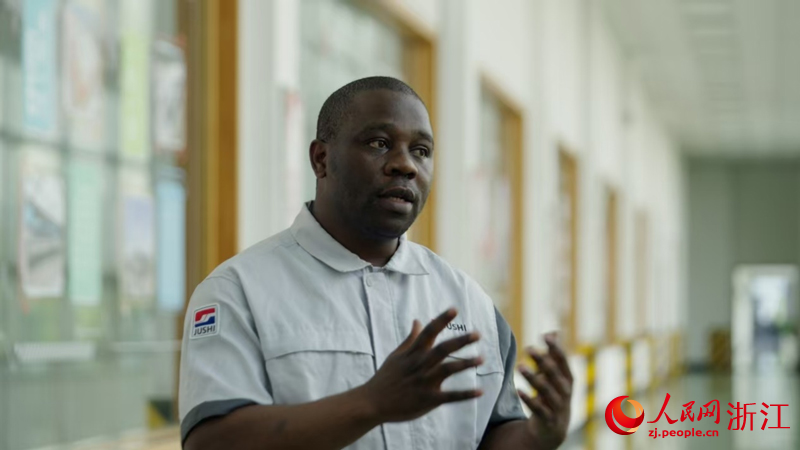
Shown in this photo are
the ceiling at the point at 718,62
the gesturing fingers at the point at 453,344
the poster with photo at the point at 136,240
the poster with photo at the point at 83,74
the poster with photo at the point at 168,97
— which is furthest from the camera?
the ceiling at the point at 718,62

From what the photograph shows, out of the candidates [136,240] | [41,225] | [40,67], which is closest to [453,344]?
[41,225]

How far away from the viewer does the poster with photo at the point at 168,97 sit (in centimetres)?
480

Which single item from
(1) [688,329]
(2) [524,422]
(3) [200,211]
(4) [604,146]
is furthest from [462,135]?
(1) [688,329]

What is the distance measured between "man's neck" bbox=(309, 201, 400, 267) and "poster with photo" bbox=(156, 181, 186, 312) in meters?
2.84

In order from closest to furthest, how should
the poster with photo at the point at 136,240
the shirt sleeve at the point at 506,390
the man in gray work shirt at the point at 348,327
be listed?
the man in gray work shirt at the point at 348,327 → the shirt sleeve at the point at 506,390 → the poster with photo at the point at 136,240

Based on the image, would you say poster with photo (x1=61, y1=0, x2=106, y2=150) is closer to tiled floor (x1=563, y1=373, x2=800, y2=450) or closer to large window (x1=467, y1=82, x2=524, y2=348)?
large window (x1=467, y1=82, x2=524, y2=348)

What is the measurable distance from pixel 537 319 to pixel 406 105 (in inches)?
419

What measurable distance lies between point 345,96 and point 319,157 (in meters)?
0.13

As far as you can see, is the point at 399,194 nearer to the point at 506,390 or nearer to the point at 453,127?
the point at 506,390

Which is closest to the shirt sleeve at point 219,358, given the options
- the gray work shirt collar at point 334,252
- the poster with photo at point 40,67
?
the gray work shirt collar at point 334,252

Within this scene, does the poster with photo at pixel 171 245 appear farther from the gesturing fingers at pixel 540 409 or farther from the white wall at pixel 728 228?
the white wall at pixel 728 228

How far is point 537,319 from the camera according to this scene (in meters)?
12.4

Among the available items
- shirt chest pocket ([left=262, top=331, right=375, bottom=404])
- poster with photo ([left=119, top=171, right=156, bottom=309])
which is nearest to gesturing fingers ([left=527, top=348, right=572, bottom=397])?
shirt chest pocket ([left=262, top=331, right=375, bottom=404])

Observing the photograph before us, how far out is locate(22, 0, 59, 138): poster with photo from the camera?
12.8 ft
